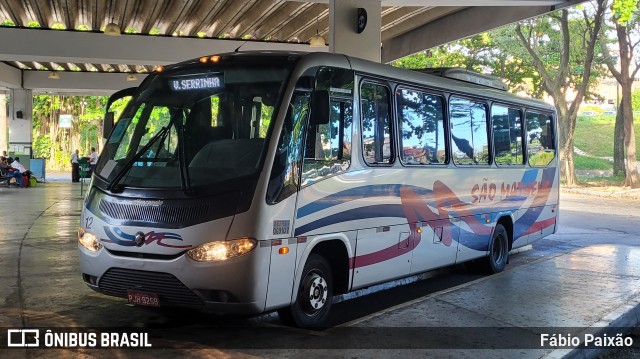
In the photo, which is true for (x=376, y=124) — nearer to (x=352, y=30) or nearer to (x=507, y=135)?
(x=507, y=135)

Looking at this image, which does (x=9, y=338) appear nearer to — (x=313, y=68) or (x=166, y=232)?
(x=166, y=232)

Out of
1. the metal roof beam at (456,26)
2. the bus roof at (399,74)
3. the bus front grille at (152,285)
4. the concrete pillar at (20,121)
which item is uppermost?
the metal roof beam at (456,26)

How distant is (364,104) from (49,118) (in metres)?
50.5

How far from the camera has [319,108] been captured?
20.0 ft

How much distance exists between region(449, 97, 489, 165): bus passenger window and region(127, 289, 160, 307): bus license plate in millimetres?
4848

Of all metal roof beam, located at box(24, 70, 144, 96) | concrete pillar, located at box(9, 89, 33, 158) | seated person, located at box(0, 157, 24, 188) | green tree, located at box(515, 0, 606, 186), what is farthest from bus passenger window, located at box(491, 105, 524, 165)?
concrete pillar, located at box(9, 89, 33, 158)

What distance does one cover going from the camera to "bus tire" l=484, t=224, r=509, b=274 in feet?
32.7

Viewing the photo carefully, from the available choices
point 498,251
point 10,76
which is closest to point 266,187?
point 498,251

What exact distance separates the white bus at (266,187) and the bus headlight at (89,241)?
0.7 inches

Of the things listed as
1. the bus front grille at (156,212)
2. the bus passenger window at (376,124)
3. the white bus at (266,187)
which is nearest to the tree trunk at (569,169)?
the white bus at (266,187)

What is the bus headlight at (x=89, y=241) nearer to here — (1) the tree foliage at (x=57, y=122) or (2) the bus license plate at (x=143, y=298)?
(2) the bus license plate at (x=143, y=298)

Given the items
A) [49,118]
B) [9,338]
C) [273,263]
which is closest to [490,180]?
[273,263]

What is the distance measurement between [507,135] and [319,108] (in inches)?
213

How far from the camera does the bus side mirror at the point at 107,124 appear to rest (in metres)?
7.05
